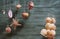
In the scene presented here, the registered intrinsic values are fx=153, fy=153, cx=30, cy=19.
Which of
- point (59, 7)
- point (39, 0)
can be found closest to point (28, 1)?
point (39, 0)

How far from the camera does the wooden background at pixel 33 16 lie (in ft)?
3.01

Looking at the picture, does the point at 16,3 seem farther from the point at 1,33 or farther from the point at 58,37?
the point at 58,37

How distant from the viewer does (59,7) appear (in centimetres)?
95

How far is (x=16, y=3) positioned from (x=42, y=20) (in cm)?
19

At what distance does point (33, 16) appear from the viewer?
0.94 meters

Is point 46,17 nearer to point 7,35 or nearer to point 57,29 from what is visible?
point 57,29

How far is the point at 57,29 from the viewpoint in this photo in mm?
910

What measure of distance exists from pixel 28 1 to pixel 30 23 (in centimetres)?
14

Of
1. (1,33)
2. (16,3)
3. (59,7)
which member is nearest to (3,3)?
(16,3)

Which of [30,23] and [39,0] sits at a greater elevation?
[39,0]

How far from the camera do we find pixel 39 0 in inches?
37.8

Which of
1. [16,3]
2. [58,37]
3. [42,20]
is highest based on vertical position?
[16,3]

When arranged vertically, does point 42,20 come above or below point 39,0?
below

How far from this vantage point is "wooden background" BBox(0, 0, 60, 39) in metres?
0.92
